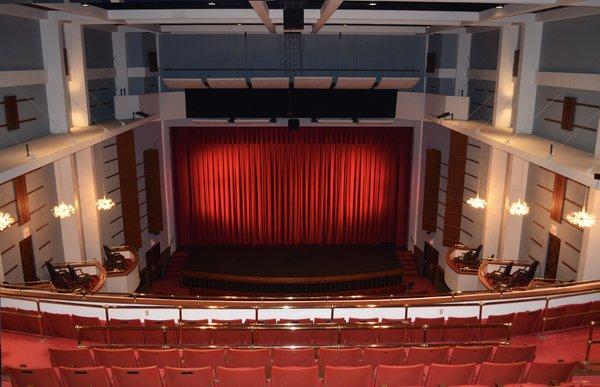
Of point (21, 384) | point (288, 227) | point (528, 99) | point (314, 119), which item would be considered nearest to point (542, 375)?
point (21, 384)

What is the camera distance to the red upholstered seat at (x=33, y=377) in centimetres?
518

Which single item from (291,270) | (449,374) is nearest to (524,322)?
(449,374)

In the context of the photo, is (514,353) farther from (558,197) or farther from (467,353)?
(558,197)

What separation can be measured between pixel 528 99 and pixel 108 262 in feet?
34.0

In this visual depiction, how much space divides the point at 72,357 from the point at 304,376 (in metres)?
2.80

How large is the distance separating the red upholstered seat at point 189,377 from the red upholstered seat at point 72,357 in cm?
119

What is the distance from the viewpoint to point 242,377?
17.6 feet

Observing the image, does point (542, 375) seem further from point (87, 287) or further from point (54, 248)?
point (54, 248)

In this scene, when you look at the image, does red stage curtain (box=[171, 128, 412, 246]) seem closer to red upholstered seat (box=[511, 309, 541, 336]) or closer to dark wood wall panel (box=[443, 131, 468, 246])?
dark wood wall panel (box=[443, 131, 468, 246])

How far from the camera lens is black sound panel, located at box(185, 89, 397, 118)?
50.7 feet

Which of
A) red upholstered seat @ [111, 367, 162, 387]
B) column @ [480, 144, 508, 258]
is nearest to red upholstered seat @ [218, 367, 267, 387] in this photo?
red upholstered seat @ [111, 367, 162, 387]

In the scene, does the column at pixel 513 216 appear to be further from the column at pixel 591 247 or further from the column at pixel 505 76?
the column at pixel 591 247

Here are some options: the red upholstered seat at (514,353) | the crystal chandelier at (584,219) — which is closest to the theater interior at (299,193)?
the red upholstered seat at (514,353)

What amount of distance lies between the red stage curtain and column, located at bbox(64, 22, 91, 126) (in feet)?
16.1
